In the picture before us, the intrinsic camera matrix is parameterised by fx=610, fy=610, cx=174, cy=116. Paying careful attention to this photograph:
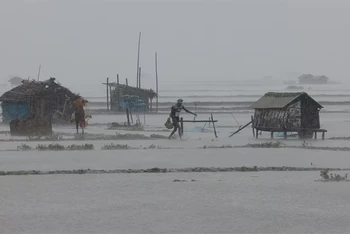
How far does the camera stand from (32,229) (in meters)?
8.34

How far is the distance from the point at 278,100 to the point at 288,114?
34.1 inches

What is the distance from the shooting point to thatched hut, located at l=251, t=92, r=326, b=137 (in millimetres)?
26312

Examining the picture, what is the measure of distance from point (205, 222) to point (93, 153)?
10.0 m

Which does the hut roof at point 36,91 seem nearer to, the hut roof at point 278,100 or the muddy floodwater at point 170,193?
the hut roof at point 278,100

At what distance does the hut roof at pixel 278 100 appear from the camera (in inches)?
1039

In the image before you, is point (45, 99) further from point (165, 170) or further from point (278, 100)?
point (165, 170)

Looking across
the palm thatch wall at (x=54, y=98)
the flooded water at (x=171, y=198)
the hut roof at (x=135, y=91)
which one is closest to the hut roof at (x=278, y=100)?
the flooded water at (x=171, y=198)

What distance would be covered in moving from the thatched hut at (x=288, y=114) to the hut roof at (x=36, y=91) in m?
11.3

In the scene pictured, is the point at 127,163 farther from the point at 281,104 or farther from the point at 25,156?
the point at 281,104

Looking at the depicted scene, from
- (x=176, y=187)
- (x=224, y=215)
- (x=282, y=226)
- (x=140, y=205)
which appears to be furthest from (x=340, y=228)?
(x=176, y=187)

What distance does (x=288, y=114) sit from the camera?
26.3 metres

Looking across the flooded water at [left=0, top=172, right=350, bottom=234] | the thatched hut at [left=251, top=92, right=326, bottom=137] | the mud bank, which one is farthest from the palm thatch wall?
the flooded water at [left=0, top=172, right=350, bottom=234]

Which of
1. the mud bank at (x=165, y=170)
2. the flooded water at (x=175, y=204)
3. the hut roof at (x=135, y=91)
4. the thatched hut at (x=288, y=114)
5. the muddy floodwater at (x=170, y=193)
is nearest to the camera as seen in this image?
the flooded water at (x=175, y=204)

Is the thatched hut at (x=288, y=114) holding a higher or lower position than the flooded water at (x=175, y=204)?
higher
